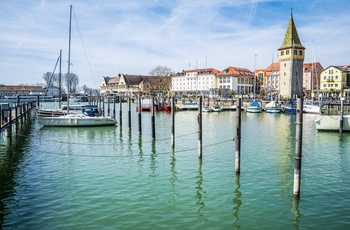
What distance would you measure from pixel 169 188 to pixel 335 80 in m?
115

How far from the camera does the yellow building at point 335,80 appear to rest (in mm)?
108812

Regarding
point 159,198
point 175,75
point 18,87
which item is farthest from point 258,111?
point 18,87

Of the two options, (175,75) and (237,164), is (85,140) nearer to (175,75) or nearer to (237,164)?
(237,164)

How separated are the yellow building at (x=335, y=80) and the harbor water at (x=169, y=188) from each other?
317 ft

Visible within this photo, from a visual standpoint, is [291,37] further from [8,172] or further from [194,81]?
[8,172]

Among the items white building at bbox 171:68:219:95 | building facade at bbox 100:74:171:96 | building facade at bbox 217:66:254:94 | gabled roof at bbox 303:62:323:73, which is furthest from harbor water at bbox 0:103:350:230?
building facade at bbox 100:74:171:96

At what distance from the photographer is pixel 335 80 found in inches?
4392

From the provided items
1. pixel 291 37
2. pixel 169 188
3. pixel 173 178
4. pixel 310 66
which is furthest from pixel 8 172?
pixel 310 66

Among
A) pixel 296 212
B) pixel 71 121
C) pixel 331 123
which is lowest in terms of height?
pixel 296 212

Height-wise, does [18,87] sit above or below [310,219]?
above

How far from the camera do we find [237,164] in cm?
1598

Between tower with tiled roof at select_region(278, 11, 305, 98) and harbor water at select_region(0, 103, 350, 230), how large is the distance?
8194 cm

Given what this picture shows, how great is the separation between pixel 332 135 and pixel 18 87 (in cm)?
16154

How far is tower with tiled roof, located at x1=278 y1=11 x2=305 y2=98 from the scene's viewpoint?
10031 centimetres
